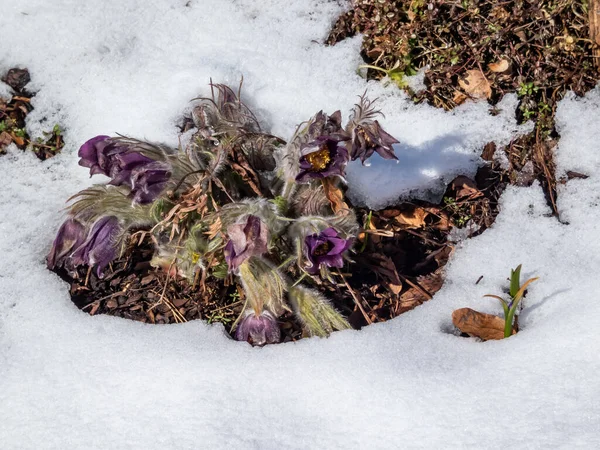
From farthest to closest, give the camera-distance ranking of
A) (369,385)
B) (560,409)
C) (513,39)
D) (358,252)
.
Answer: (513,39), (358,252), (369,385), (560,409)

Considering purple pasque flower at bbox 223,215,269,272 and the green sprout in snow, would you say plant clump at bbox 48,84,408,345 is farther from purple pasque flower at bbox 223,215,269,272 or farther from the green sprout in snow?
the green sprout in snow

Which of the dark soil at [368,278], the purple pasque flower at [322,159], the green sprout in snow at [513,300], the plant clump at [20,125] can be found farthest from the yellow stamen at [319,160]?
the plant clump at [20,125]

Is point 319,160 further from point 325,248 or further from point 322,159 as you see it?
point 325,248

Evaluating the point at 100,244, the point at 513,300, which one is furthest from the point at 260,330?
the point at 513,300

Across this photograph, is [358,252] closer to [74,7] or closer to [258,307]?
[258,307]

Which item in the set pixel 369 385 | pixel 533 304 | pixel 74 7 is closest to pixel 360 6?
pixel 74 7

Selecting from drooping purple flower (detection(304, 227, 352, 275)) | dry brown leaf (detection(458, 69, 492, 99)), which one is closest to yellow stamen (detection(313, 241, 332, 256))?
drooping purple flower (detection(304, 227, 352, 275))
